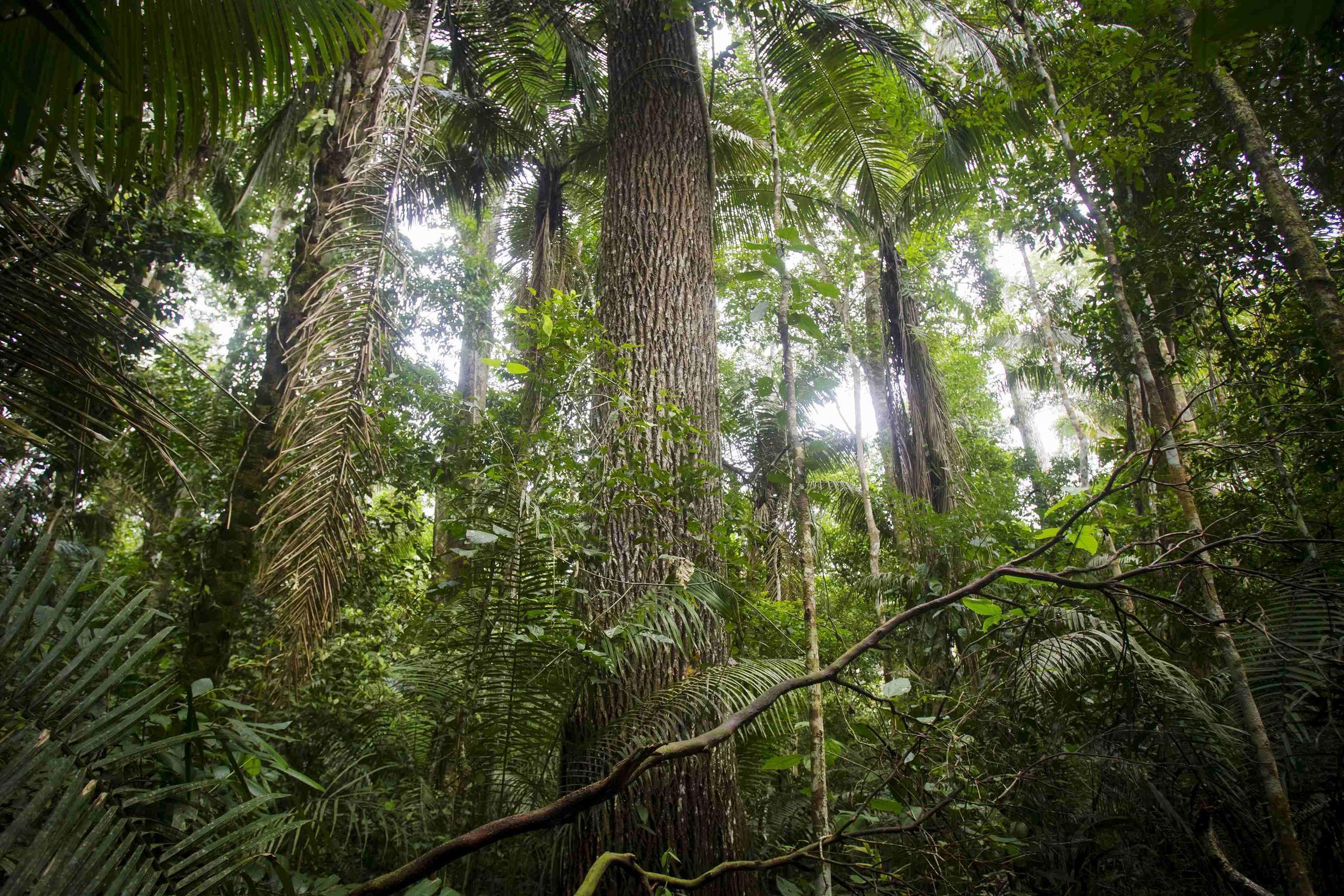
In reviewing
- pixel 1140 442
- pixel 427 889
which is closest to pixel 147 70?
pixel 427 889

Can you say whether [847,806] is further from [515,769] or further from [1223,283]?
[1223,283]

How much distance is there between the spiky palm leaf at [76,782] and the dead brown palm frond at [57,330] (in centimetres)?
27

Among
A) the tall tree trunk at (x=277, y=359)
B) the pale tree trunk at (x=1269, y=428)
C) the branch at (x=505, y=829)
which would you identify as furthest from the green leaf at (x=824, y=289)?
the tall tree trunk at (x=277, y=359)

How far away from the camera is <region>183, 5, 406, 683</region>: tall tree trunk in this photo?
3.35m

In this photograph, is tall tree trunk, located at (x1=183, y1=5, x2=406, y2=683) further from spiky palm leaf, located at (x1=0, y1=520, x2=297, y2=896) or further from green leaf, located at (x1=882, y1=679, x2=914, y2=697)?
green leaf, located at (x1=882, y1=679, x2=914, y2=697)

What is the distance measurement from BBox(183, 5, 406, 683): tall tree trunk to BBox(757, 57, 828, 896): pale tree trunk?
2465 mm

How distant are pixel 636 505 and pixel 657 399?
540 millimetres

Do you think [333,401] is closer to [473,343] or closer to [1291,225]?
[1291,225]

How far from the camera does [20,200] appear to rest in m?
1.32

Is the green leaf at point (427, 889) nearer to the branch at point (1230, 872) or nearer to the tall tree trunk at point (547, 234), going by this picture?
the branch at point (1230, 872)

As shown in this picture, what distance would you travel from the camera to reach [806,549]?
270 cm

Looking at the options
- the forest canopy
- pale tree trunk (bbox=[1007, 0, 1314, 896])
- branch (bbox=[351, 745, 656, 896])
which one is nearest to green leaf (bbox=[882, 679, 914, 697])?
the forest canopy

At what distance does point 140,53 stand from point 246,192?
17.0ft

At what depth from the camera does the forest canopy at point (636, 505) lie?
1246 mm
